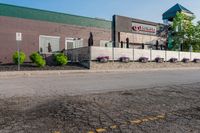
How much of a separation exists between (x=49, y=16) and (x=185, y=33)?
26.6 m

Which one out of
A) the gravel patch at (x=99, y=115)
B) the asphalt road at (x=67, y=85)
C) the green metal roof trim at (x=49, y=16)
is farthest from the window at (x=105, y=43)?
the gravel patch at (x=99, y=115)

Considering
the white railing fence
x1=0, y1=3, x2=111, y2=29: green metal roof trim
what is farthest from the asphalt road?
x1=0, y1=3, x2=111, y2=29: green metal roof trim

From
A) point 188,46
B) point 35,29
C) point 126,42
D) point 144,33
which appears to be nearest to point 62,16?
point 35,29

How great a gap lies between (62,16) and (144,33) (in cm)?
1597

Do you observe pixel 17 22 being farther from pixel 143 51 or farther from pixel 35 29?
pixel 143 51

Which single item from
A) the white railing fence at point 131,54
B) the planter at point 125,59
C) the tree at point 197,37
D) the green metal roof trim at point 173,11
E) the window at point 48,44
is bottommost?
the planter at point 125,59

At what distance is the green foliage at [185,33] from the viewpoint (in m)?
42.6

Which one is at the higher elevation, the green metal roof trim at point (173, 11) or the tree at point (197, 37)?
the green metal roof trim at point (173, 11)

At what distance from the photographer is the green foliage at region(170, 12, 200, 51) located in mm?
42625

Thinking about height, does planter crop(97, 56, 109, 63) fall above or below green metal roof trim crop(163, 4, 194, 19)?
below

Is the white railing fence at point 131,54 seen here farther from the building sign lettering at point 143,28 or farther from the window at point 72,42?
the building sign lettering at point 143,28

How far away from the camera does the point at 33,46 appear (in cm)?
2723

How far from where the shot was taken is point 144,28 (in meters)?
39.7

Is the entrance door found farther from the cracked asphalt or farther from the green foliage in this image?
the cracked asphalt
